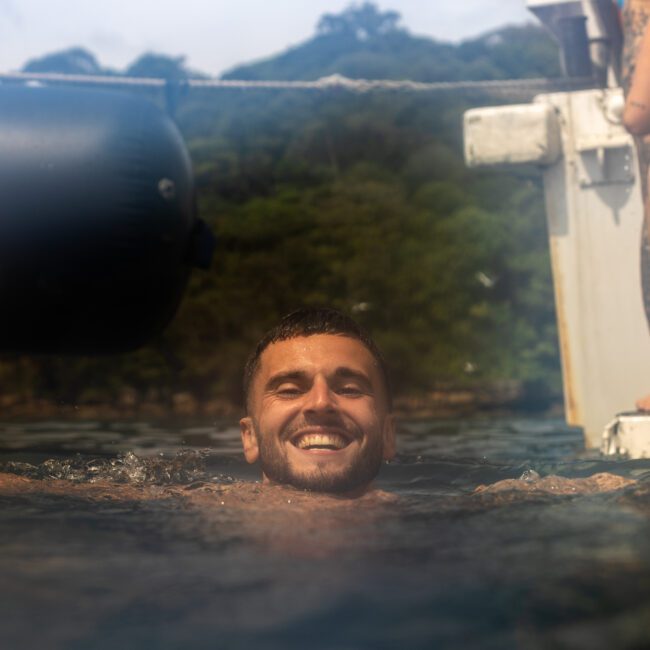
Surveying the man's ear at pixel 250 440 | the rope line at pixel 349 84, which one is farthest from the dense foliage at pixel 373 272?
the man's ear at pixel 250 440

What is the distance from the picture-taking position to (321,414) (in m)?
3.83

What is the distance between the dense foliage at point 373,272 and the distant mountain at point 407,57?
1423cm

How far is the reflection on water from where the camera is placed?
2133 millimetres

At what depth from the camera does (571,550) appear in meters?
2.79

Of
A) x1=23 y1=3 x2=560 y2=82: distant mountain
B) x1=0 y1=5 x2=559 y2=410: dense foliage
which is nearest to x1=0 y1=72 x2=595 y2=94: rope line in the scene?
x1=0 y1=5 x2=559 y2=410: dense foliage

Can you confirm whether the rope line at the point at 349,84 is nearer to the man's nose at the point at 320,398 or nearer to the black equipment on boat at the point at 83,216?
the black equipment on boat at the point at 83,216

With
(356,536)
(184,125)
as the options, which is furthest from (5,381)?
(184,125)

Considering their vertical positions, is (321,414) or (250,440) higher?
(321,414)

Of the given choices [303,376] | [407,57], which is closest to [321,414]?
[303,376]

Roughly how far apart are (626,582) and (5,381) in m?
12.7

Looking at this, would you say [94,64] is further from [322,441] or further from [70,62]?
[322,441]

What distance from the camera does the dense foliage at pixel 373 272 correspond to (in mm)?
14742

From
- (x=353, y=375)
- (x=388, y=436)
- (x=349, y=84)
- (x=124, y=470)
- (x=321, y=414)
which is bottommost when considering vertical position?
(x=124, y=470)

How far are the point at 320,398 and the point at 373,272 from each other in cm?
1321
